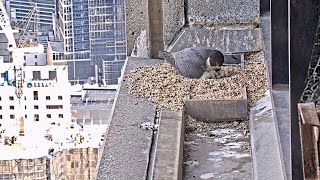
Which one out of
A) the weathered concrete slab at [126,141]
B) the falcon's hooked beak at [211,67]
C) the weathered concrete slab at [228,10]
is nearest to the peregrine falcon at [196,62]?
the falcon's hooked beak at [211,67]

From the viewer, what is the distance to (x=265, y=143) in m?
3.51

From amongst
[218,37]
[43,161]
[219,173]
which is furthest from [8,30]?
[219,173]

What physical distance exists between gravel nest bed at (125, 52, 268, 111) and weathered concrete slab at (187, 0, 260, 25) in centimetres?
69

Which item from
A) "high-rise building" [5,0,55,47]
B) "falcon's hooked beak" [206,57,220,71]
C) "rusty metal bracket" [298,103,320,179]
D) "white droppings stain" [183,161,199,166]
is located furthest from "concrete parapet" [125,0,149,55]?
"high-rise building" [5,0,55,47]

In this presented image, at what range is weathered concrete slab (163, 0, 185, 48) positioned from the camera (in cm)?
578

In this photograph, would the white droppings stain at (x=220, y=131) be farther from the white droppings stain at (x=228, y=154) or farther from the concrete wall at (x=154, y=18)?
the concrete wall at (x=154, y=18)

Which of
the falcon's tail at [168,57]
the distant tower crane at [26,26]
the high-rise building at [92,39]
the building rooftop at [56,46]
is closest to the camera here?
the falcon's tail at [168,57]

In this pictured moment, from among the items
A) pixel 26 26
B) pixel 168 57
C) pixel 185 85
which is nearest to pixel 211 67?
pixel 185 85

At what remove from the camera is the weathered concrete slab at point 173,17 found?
19.0 feet

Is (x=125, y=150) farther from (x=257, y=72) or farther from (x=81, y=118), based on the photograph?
(x=81, y=118)

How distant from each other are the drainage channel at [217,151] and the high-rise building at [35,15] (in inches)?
1137

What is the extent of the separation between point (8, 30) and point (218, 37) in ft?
91.1

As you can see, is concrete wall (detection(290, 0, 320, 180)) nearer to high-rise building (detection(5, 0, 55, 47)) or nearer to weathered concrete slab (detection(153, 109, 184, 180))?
weathered concrete slab (detection(153, 109, 184, 180))

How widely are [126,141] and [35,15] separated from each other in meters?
30.6
